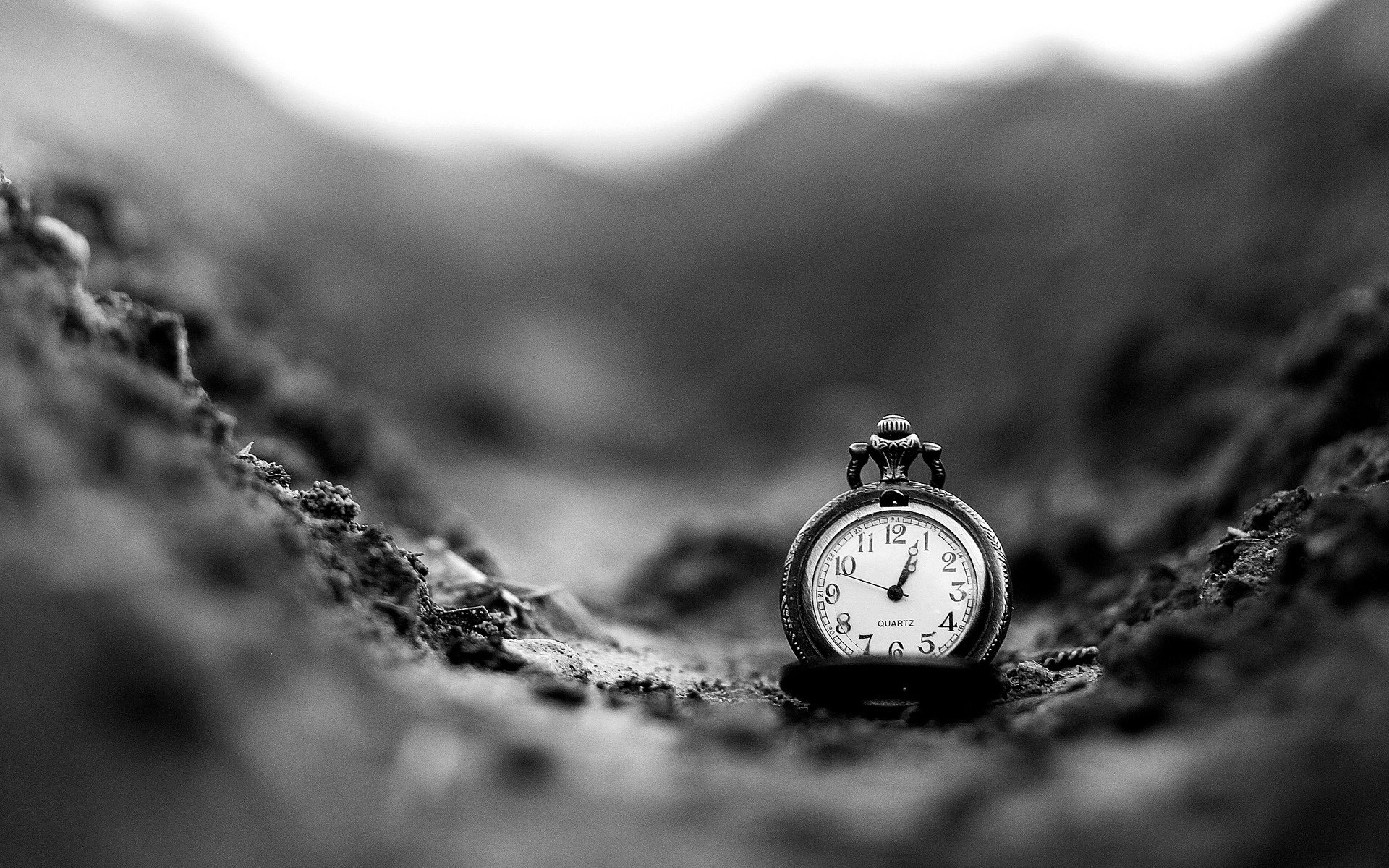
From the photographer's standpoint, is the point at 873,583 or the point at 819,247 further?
the point at 819,247

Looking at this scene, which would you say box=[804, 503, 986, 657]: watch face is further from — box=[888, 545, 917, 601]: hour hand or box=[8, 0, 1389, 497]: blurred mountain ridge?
box=[8, 0, 1389, 497]: blurred mountain ridge

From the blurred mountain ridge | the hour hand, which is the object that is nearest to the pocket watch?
the hour hand

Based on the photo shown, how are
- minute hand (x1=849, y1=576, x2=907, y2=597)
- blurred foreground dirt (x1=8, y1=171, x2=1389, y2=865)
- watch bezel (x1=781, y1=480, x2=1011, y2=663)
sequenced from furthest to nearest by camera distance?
minute hand (x1=849, y1=576, x2=907, y2=597)
watch bezel (x1=781, y1=480, x2=1011, y2=663)
blurred foreground dirt (x1=8, y1=171, x2=1389, y2=865)

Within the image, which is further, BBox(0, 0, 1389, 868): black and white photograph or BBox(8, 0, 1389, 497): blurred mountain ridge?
BBox(8, 0, 1389, 497): blurred mountain ridge

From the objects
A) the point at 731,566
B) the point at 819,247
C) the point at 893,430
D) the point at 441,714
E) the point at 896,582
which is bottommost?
the point at 441,714

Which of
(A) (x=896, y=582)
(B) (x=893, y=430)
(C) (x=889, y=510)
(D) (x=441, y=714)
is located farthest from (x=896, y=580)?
(D) (x=441, y=714)

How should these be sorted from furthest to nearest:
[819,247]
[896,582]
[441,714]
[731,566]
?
[819,247] < [731,566] < [896,582] < [441,714]

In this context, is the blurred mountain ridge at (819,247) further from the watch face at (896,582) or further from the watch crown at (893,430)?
the watch face at (896,582)

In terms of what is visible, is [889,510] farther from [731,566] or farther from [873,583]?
[731,566]
